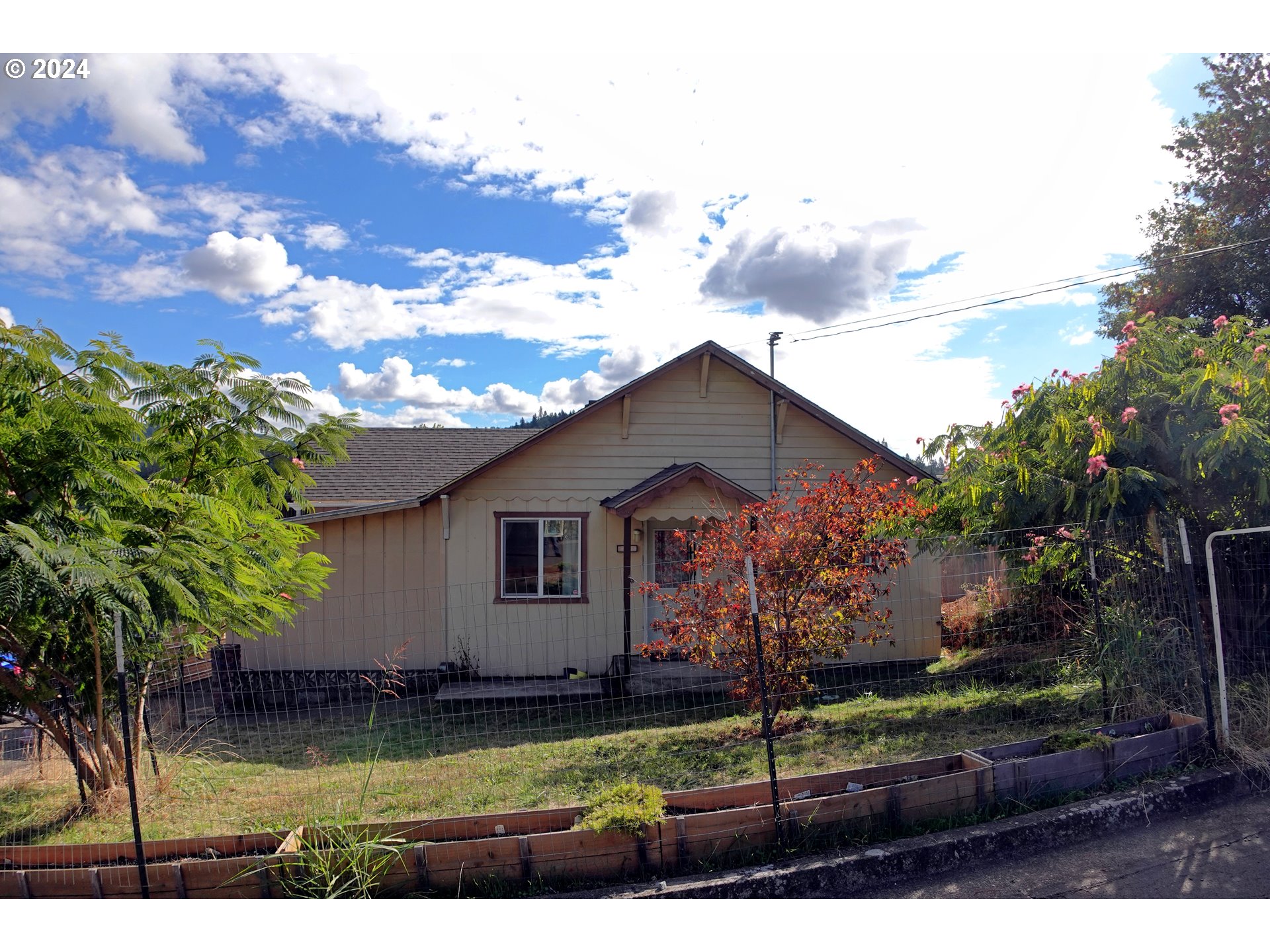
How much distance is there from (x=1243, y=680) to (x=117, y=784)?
9.37 metres

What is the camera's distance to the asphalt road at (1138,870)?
170 inches

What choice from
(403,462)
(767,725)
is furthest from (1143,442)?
(403,462)

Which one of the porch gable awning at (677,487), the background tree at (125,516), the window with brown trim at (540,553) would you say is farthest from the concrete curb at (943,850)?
the window with brown trim at (540,553)

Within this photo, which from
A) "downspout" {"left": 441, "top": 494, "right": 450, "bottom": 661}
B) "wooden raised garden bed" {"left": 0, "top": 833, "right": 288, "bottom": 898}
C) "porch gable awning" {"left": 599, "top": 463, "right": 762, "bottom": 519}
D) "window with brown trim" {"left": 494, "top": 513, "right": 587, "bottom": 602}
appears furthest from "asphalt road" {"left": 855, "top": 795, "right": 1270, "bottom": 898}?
"downspout" {"left": 441, "top": 494, "right": 450, "bottom": 661}

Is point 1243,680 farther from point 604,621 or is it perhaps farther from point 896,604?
point 604,621

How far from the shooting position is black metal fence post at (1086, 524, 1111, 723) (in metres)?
6.89

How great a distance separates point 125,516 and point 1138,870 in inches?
281

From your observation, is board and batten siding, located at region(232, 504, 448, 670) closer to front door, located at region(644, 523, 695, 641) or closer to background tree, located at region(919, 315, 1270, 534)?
front door, located at region(644, 523, 695, 641)

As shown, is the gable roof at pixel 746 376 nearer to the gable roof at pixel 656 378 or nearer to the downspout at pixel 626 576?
the gable roof at pixel 656 378

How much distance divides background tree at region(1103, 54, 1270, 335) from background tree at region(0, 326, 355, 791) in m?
17.5

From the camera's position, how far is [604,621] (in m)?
12.2

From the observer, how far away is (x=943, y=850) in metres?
4.65

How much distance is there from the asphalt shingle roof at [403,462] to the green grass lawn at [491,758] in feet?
21.5

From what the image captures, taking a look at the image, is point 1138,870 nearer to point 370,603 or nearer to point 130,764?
point 130,764
